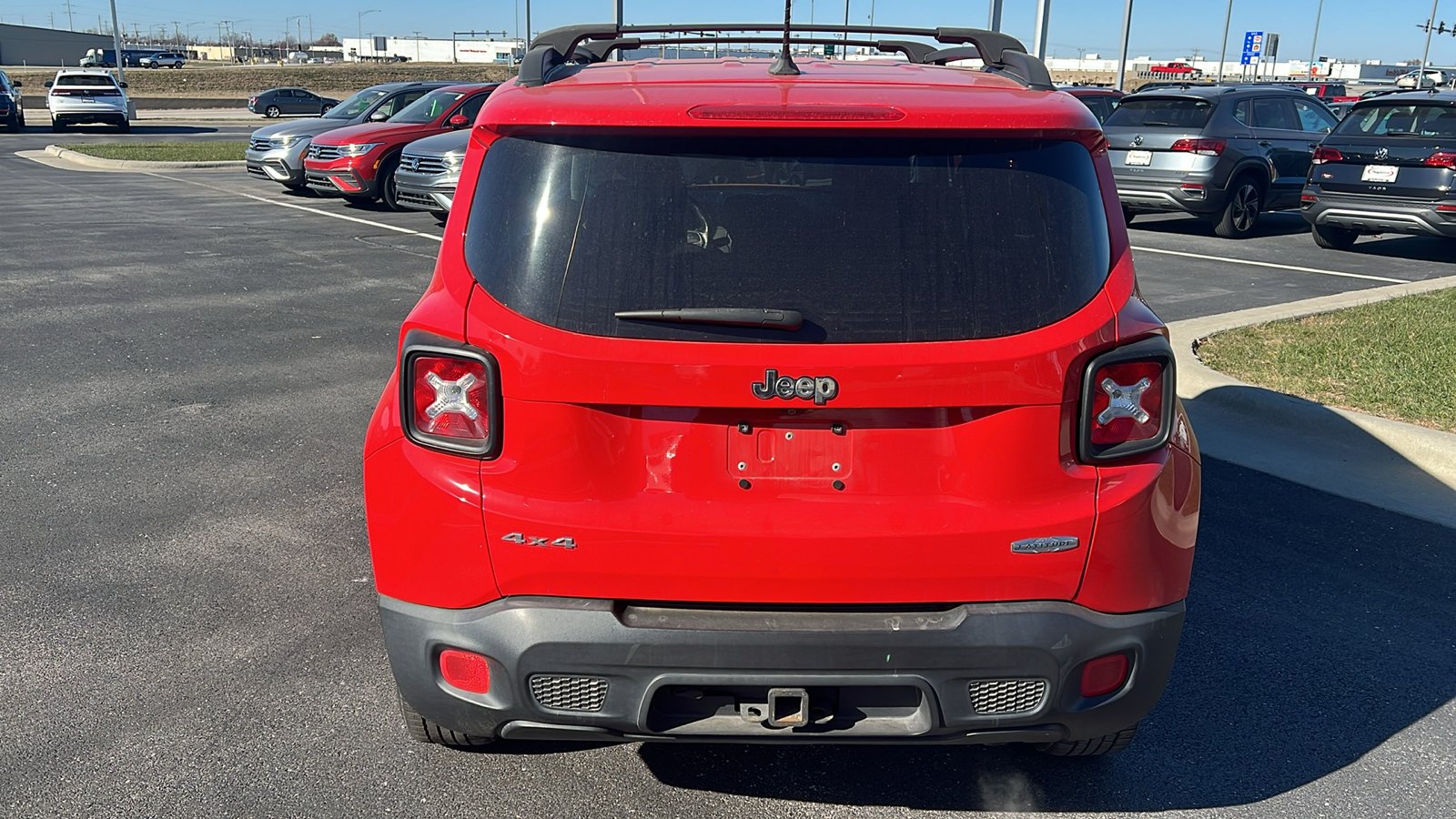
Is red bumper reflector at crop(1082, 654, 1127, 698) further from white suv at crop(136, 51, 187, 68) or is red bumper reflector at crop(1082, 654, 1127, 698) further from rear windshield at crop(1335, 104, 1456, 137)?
white suv at crop(136, 51, 187, 68)

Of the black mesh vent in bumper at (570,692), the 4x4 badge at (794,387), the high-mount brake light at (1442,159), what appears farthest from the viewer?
the high-mount brake light at (1442,159)

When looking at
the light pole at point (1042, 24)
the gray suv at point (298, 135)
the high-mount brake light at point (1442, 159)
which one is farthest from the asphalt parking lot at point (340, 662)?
the light pole at point (1042, 24)

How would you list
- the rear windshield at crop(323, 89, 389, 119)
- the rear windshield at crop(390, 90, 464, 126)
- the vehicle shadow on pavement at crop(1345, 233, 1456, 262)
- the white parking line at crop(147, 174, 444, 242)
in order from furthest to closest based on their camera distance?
the rear windshield at crop(323, 89, 389, 119) → the rear windshield at crop(390, 90, 464, 126) → the white parking line at crop(147, 174, 444, 242) → the vehicle shadow on pavement at crop(1345, 233, 1456, 262)

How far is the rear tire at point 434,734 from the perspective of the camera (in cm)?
306

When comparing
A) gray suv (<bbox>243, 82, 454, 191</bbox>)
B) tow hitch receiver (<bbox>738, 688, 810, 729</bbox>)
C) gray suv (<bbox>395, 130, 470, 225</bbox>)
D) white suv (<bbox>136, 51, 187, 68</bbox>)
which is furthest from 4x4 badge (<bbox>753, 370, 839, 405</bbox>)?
white suv (<bbox>136, 51, 187, 68</bbox>)

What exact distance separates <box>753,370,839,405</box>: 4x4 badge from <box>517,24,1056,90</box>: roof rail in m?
1.09

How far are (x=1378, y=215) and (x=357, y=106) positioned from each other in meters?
15.6

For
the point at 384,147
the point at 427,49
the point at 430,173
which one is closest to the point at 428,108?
the point at 384,147

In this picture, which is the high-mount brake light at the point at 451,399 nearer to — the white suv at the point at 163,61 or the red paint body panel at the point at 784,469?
the red paint body panel at the point at 784,469

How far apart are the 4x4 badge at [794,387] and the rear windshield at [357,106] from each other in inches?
737

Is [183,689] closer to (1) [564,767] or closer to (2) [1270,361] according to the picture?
(1) [564,767]

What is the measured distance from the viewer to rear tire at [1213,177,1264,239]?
14.6 m

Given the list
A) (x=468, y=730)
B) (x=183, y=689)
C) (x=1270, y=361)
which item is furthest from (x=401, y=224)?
(x=468, y=730)

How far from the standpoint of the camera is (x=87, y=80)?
118 ft
